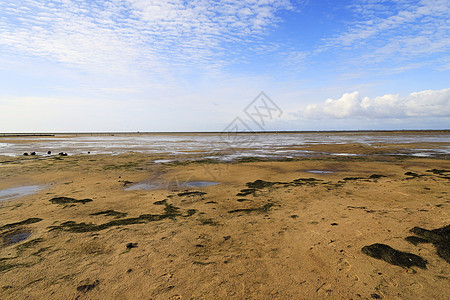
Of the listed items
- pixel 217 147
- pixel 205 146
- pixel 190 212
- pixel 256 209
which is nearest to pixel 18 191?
pixel 190 212

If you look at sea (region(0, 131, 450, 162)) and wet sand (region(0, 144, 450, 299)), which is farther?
sea (region(0, 131, 450, 162))

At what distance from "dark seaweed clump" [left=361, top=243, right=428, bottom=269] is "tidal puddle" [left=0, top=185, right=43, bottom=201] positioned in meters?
12.4

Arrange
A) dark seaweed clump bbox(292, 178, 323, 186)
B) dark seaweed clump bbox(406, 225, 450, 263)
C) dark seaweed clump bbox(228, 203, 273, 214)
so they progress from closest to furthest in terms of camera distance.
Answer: dark seaweed clump bbox(406, 225, 450, 263) < dark seaweed clump bbox(228, 203, 273, 214) < dark seaweed clump bbox(292, 178, 323, 186)

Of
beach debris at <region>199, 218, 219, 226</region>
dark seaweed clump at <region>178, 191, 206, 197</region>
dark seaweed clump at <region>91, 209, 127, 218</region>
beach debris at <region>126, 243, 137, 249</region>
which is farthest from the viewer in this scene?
dark seaweed clump at <region>178, 191, 206, 197</region>

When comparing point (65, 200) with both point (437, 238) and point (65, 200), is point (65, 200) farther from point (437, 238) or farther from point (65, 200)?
point (437, 238)

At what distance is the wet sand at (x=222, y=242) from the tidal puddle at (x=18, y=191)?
0.61m

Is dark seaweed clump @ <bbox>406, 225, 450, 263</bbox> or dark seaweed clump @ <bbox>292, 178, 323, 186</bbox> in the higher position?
dark seaweed clump @ <bbox>406, 225, 450, 263</bbox>

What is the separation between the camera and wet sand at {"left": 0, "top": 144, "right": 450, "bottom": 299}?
3.70 metres

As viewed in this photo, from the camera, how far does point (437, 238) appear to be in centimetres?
502

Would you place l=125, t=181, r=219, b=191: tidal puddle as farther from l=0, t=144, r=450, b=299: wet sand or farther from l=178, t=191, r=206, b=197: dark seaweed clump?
l=178, t=191, r=206, b=197: dark seaweed clump

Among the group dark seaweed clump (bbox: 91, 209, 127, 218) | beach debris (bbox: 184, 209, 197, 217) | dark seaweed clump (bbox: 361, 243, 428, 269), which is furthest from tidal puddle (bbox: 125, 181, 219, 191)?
dark seaweed clump (bbox: 361, 243, 428, 269)

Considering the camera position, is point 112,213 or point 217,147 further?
point 217,147

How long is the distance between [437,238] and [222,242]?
189 inches

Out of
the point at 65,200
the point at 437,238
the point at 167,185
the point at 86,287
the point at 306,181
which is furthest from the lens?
the point at 306,181
